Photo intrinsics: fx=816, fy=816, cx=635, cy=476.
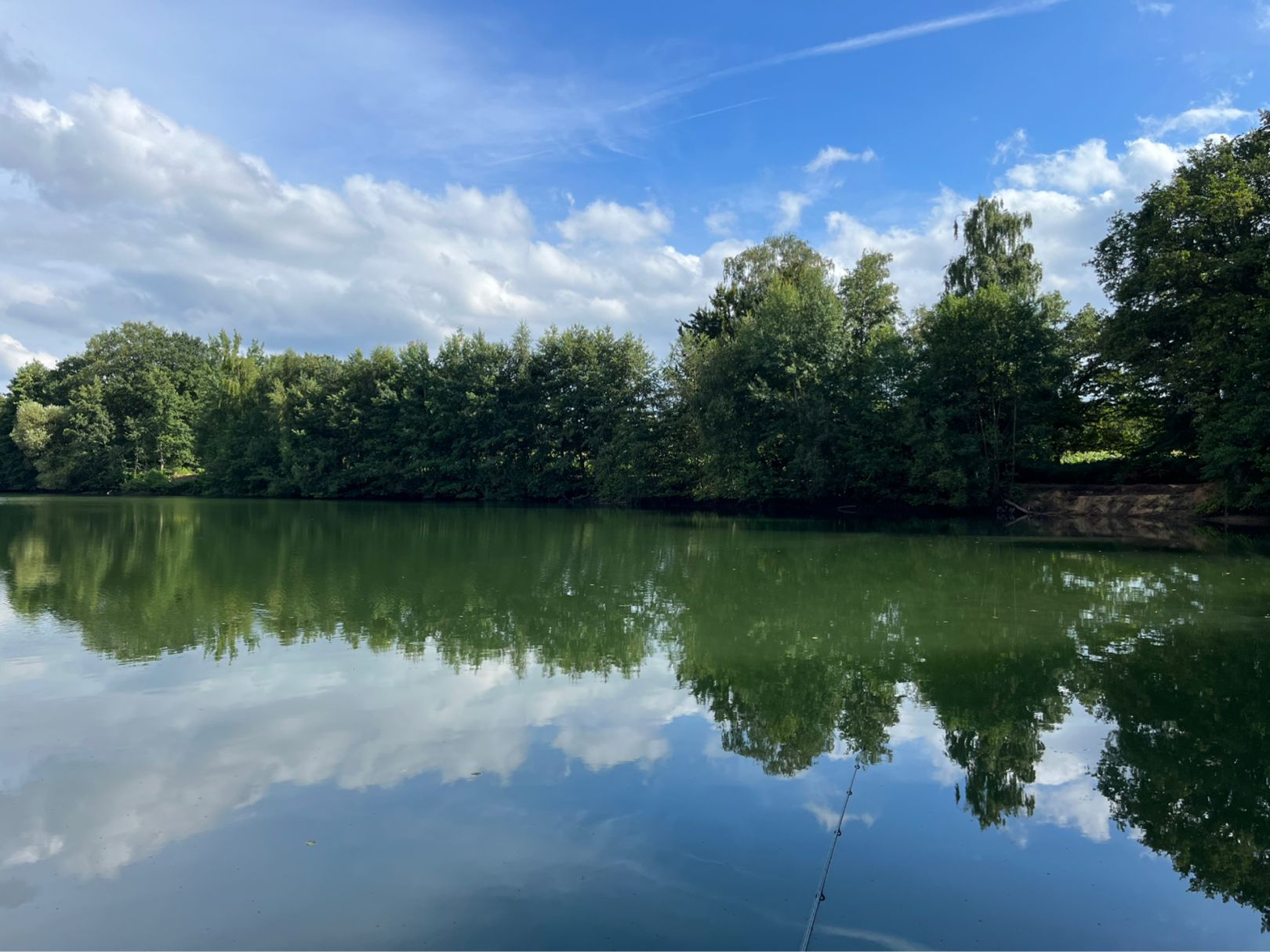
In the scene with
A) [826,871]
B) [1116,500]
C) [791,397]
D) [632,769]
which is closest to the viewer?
[826,871]

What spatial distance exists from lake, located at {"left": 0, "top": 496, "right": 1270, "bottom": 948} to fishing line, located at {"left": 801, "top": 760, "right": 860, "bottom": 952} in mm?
43

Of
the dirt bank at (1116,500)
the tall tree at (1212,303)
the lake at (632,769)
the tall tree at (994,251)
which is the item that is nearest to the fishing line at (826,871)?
the lake at (632,769)

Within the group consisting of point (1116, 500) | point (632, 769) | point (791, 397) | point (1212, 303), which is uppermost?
point (1212, 303)

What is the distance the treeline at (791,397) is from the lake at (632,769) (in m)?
17.4

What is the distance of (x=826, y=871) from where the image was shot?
439cm

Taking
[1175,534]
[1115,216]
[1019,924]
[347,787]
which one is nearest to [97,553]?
[347,787]

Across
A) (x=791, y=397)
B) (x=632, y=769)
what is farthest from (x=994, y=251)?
(x=632, y=769)

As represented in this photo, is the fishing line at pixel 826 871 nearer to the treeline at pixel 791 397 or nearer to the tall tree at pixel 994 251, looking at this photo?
the treeline at pixel 791 397

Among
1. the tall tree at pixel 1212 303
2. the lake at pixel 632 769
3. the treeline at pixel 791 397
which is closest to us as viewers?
the lake at pixel 632 769

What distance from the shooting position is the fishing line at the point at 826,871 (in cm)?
379

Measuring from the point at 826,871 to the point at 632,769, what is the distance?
71.5 inches

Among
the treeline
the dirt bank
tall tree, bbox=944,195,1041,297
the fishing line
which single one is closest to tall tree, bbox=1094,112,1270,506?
the treeline

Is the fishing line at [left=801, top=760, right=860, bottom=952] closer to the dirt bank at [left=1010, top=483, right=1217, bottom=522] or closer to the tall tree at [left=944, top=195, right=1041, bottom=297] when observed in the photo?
the dirt bank at [left=1010, top=483, right=1217, bottom=522]

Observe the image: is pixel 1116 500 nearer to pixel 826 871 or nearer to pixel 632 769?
pixel 632 769
